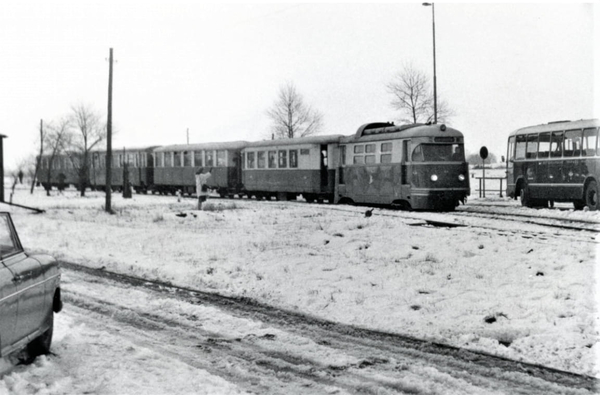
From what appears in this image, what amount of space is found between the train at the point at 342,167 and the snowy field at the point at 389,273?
3630 millimetres

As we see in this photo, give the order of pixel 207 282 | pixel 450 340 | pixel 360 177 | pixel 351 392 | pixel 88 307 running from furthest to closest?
pixel 360 177
pixel 207 282
pixel 88 307
pixel 450 340
pixel 351 392

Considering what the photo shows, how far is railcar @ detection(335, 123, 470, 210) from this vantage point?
784 inches

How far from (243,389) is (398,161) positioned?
16107 millimetres

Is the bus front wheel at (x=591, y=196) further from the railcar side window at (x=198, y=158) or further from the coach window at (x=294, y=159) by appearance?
the railcar side window at (x=198, y=158)

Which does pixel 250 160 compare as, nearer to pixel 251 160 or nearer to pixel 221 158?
pixel 251 160

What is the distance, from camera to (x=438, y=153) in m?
20.1

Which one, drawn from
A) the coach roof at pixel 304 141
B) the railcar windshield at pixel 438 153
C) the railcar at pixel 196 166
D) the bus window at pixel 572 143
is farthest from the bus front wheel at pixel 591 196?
the railcar at pixel 196 166

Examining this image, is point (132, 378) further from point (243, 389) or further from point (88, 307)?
point (88, 307)

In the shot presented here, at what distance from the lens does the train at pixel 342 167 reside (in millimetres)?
20047

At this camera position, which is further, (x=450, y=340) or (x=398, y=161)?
(x=398, y=161)

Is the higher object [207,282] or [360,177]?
[360,177]

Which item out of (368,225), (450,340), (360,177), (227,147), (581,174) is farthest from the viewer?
(227,147)

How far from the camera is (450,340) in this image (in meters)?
6.61

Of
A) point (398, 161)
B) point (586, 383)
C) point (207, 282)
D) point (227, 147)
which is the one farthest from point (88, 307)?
point (227, 147)
